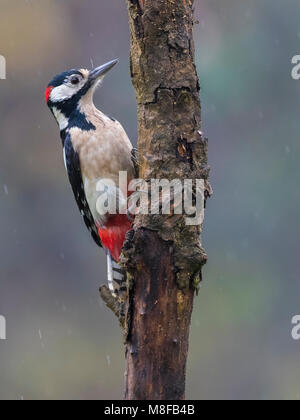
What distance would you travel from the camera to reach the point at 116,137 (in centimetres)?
475

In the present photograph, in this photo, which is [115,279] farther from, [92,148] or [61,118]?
[61,118]

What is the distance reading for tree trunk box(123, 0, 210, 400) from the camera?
145 inches

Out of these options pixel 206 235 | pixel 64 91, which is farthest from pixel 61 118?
pixel 206 235

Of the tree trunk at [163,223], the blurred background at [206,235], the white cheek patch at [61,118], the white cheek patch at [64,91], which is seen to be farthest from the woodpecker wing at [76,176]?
the blurred background at [206,235]

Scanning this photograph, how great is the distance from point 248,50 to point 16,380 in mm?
5415

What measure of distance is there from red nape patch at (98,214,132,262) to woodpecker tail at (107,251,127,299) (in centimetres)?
7

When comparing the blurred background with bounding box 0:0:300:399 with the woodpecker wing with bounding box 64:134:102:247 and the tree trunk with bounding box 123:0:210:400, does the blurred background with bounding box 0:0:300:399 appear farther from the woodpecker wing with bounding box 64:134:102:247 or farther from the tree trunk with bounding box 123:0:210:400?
the tree trunk with bounding box 123:0:210:400

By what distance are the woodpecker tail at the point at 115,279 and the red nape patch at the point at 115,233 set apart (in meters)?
0.07

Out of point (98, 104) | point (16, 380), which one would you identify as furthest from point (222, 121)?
point (16, 380)

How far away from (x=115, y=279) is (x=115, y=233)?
32 cm

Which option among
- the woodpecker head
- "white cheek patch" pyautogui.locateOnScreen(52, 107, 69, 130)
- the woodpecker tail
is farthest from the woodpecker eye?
the woodpecker tail

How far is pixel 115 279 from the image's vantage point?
475cm

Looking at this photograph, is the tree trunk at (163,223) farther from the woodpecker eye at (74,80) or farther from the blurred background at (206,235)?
the blurred background at (206,235)

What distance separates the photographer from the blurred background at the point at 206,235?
11016mm
